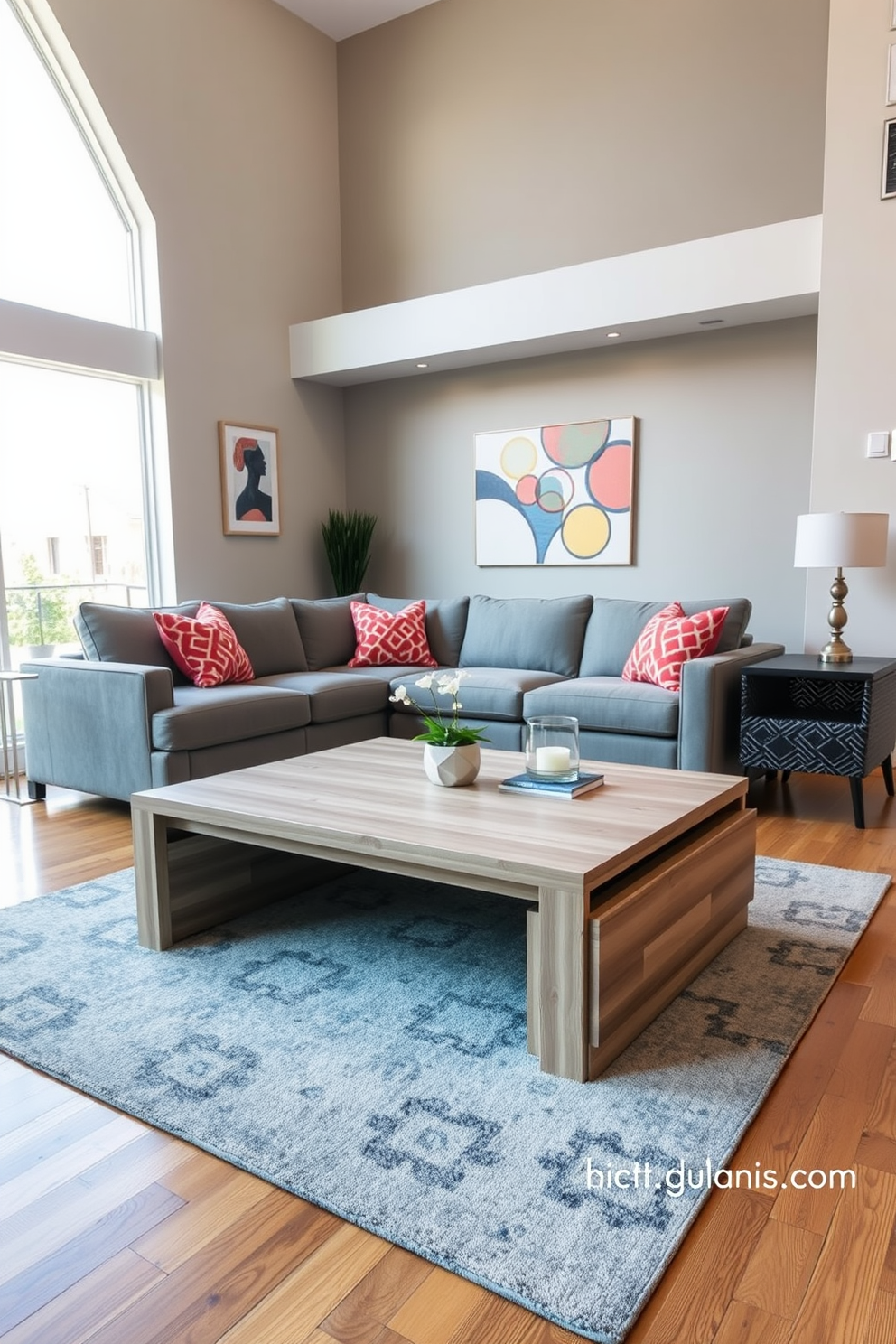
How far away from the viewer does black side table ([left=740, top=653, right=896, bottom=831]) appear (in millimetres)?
3328

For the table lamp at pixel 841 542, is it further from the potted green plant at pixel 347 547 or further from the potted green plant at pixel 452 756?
the potted green plant at pixel 347 547

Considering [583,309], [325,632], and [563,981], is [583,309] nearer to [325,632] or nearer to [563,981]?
[325,632]

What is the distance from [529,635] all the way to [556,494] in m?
1.15

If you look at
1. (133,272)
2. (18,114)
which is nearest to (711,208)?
(133,272)

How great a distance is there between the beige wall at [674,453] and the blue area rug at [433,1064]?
2501 mm

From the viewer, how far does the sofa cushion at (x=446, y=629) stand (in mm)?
4793

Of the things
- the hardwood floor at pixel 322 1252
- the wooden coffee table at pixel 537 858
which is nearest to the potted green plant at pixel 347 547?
the wooden coffee table at pixel 537 858

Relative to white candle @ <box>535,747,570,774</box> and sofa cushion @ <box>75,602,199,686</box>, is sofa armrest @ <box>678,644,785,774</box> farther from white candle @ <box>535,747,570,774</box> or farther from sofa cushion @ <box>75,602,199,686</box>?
sofa cushion @ <box>75,602,199,686</box>

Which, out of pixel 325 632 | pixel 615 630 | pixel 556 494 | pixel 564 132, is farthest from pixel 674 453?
pixel 325 632

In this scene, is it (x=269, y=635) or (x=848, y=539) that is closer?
(x=848, y=539)

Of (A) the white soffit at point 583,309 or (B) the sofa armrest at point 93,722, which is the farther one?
(A) the white soffit at point 583,309

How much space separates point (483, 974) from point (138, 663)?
7.27ft

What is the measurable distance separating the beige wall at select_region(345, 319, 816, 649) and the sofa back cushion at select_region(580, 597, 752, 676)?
0.66 metres

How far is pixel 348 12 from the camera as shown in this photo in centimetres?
564
